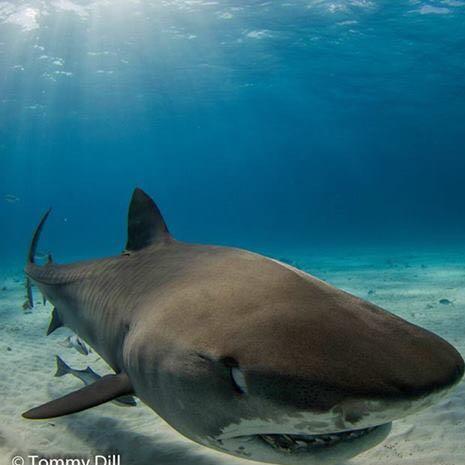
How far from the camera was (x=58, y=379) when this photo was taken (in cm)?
657

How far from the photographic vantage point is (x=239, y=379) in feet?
5.72

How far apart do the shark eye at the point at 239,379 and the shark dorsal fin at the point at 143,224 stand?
2.17 m

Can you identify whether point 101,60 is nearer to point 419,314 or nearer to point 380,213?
point 419,314

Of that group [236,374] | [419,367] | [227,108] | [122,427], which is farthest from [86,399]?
[227,108]

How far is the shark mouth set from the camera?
5.64ft

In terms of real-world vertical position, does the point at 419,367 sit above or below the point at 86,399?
above

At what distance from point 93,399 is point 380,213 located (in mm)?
176157

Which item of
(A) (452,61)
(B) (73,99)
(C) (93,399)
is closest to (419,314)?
(C) (93,399)

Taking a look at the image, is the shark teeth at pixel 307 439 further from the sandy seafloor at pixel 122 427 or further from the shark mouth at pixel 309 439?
the sandy seafloor at pixel 122 427

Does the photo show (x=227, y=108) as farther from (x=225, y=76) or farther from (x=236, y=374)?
(x=236, y=374)

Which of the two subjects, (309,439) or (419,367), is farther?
(309,439)

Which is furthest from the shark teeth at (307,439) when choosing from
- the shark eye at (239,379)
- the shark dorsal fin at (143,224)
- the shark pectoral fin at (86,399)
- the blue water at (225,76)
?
the blue water at (225,76)

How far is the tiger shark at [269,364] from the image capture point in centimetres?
151

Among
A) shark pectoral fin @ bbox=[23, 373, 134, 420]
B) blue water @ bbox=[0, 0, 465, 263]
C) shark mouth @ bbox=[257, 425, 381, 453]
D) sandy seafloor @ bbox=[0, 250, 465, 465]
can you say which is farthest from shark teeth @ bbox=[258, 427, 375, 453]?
blue water @ bbox=[0, 0, 465, 263]
